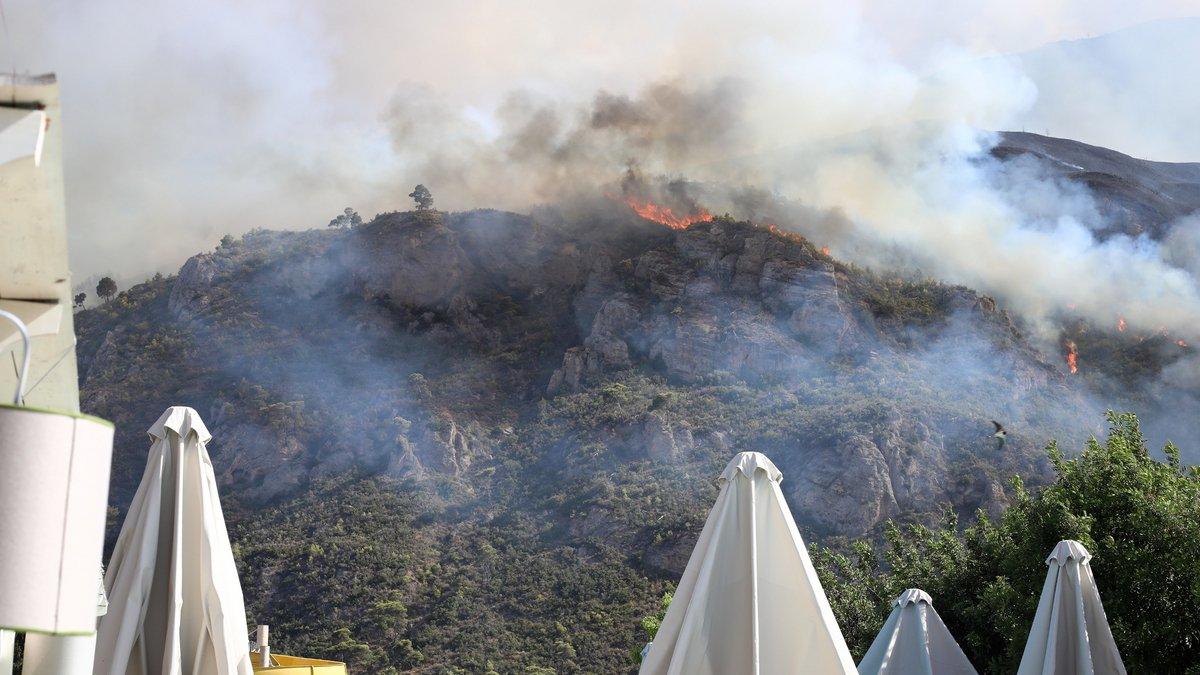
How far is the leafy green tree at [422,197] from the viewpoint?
7050cm

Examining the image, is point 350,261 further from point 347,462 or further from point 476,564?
point 476,564

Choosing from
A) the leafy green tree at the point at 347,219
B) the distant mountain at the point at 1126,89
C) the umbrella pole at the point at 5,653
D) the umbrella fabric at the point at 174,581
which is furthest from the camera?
the distant mountain at the point at 1126,89

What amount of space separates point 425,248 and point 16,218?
209ft

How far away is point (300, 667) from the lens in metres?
10.1

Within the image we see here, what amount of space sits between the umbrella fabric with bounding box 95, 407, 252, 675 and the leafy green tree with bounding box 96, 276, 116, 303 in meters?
61.4

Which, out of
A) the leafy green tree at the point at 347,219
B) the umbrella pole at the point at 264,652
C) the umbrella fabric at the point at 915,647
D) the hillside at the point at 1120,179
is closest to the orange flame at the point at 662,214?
the leafy green tree at the point at 347,219

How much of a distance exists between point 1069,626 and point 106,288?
62336 mm

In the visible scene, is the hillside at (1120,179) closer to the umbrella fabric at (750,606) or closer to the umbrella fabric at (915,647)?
the umbrella fabric at (915,647)

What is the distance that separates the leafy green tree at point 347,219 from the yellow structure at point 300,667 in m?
61.1

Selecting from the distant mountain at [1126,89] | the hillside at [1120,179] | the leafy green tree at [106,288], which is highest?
the distant mountain at [1126,89]

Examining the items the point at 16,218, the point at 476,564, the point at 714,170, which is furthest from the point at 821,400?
the point at 16,218

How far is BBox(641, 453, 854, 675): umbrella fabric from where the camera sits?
8.02m

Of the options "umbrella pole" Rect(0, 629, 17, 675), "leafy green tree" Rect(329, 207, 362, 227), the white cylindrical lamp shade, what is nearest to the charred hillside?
"leafy green tree" Rect(329, 207, 362, 227)

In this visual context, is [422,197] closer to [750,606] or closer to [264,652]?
[264,652]
